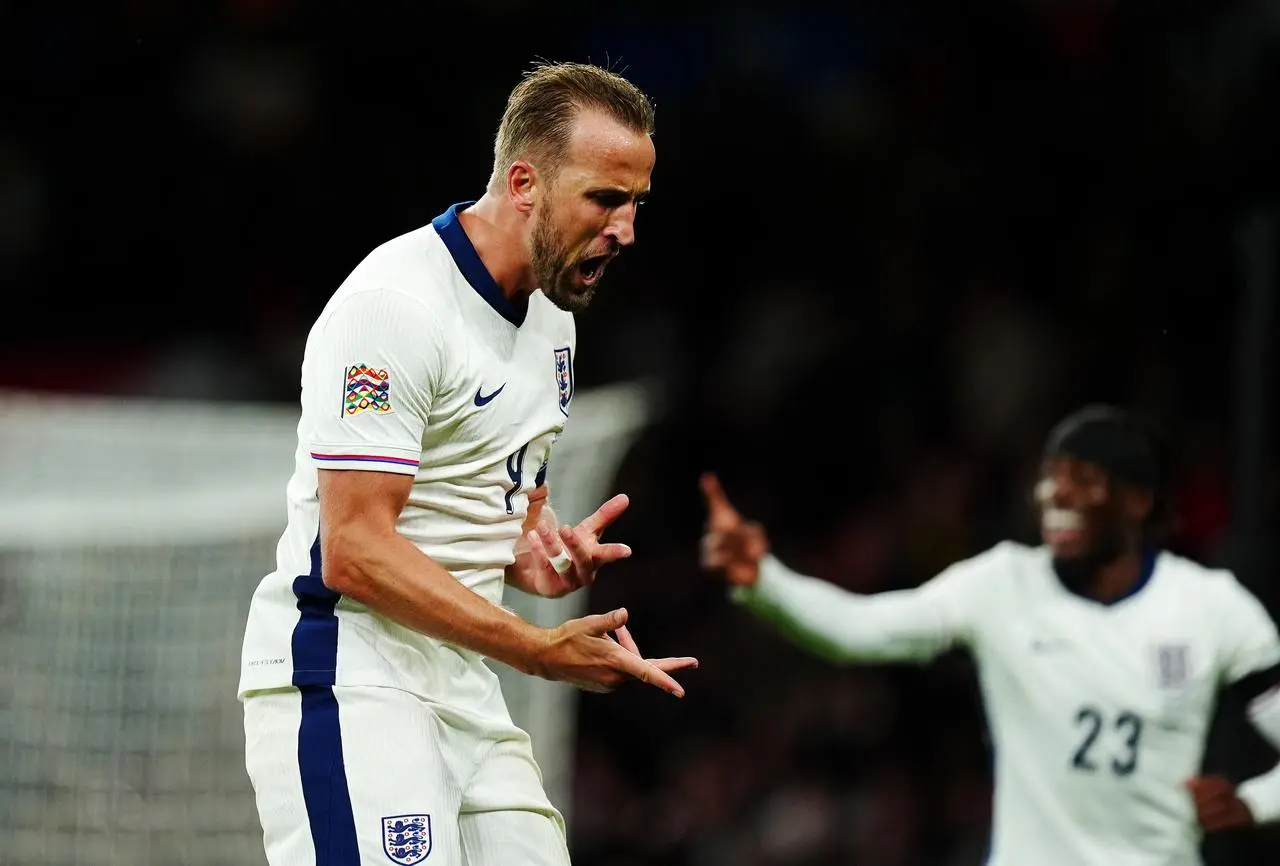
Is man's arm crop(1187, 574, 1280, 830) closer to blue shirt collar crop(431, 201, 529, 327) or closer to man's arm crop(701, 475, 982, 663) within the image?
man's arm crop(701, 475, 982, 663)

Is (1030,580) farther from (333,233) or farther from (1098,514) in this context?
(333,233)

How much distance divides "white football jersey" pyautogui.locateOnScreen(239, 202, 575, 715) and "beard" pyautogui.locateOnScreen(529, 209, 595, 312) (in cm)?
9

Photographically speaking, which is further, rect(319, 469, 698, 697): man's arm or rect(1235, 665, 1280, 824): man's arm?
rect(1235, 665, 1280, 824): man's arm

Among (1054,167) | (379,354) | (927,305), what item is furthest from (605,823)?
(379,354)

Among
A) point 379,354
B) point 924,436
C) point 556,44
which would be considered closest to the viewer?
point 379,354

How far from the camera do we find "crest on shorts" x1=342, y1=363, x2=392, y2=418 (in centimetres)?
308

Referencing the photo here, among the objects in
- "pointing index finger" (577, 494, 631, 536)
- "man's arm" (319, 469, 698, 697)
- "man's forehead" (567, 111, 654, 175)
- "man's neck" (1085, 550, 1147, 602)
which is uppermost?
"man's forehead" (567, 111, 654, 175)

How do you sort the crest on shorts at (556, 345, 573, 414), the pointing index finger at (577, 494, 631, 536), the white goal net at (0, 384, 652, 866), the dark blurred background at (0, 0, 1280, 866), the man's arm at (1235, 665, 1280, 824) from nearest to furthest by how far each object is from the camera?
the pointing index finger at (577, 494, 631, 536) → the crest on shorts at (556, 345, 573, 414) → the man's arm at (1235, 665, 1280, 824) → the white goal net at (0, 384, 652, 866) → the dark blurred background at (0, 0, 1280, 866)

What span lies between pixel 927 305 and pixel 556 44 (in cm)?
266

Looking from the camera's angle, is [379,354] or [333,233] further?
[333,233]

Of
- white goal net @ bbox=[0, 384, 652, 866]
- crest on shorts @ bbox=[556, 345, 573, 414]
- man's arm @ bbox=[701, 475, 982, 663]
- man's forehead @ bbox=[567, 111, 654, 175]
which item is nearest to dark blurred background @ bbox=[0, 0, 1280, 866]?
white goal net @ bbox=[0, 384, 652, 866]

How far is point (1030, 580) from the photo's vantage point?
520 cm

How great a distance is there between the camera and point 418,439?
3.14 m

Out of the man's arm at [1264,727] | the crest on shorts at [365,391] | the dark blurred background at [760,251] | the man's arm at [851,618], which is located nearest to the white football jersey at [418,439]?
the crest on shorts at [365,391]
